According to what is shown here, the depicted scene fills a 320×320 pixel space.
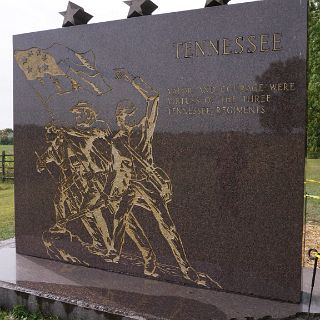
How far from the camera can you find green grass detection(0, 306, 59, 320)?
3930mm

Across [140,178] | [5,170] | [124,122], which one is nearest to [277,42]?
[124,122]

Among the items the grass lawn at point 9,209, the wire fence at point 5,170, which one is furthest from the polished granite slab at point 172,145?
the wire fence at point 5,170

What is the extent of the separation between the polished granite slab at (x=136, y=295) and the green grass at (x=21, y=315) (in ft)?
0.57

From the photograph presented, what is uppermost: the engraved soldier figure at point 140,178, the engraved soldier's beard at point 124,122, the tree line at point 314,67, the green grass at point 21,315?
the tree line at point 314,67

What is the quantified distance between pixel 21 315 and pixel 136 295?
1086 millimetres

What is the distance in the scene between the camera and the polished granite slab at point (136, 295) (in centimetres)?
363

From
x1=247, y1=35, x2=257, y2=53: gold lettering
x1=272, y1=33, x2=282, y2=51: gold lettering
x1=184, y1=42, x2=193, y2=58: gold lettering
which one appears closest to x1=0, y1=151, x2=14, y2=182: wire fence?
x1=184, y1=42, x2=193, y2=58: gold lettering

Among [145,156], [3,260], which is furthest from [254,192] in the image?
[3,260]

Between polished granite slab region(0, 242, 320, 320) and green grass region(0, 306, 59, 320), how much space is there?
174 millimetres

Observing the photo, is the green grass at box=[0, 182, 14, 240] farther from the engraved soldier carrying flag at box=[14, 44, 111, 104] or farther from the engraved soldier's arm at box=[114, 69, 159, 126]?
the engraved soldier's arm at box=[114, 69, 159, 126]

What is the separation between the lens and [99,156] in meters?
4.72

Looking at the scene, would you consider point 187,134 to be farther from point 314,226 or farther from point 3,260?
point 314,226

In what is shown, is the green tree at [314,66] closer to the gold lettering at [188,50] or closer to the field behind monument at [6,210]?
the field behind monument at [6,210]

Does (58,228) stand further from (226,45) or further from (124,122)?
(226,45)
